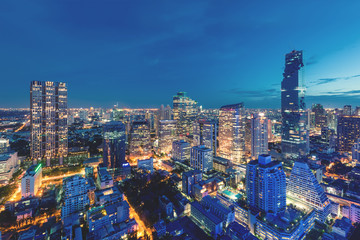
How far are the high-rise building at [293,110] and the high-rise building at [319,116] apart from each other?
38378mm

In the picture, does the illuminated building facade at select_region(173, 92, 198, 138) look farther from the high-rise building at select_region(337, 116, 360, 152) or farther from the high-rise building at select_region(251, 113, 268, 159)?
the high-rise building at select_region(337, 116, 360, 152)

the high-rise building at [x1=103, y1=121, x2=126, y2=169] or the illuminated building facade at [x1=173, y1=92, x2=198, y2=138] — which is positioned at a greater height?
the illuminated building facade at [x1=173, y1=92, x2=198, y2=138]

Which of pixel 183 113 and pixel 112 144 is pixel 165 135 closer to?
pixel 112 144

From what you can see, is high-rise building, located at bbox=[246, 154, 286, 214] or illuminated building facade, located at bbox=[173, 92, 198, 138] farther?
illuminated building facade, located at bbox=[173, 92, 198, 138]

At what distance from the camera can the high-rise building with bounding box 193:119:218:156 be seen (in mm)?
41375

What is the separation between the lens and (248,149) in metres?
44.3

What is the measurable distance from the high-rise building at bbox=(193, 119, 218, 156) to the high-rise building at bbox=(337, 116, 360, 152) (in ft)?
110

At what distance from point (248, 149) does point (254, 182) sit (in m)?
25.8

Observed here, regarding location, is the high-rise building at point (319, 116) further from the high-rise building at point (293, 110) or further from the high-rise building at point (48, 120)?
the high-rise building at point (48, 120)

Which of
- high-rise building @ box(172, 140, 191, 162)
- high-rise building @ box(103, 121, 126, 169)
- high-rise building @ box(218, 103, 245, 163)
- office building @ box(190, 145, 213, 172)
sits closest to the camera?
high-rise building @ box(103, 121, 126, 169)

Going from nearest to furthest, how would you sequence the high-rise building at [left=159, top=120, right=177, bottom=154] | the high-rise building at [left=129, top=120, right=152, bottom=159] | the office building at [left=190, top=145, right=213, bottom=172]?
the office building at [left=190, top=145, right=213, bottom=172]
the high-rise building at [left=129, top=120, right=152, bottom=159]
the high-rise building at [left=159, top=120, right=177, bottom=154]

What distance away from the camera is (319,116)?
6775 centimetres

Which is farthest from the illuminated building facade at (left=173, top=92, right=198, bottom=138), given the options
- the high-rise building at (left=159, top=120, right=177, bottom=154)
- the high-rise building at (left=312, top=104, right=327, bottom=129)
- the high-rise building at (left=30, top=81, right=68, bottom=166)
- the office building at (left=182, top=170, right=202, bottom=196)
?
the high-rise building at (left=312, top=104, right=327, bottom=129)

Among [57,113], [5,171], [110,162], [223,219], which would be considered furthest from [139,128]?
[223,219]
